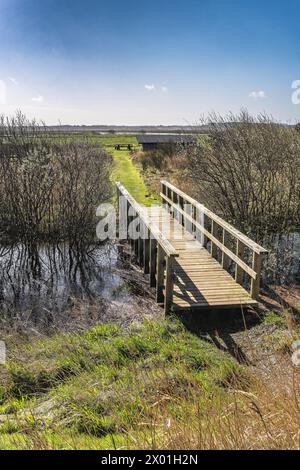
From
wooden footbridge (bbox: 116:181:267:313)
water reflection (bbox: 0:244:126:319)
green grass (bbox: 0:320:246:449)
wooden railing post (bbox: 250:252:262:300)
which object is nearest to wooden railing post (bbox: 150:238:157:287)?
wooden footbridge (bbox: 116:181:267:313)

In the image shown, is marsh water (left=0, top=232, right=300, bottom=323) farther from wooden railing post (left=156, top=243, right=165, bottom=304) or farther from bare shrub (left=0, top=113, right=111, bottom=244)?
wooden railing post (left=156, top=243, right=165, bottom=304)

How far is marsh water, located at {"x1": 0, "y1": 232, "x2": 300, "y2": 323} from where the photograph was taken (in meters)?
9.46

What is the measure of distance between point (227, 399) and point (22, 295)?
285 inches

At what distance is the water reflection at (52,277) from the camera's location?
9523 mm

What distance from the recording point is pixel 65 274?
38.1 feet

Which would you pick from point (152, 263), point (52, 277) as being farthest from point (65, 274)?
point (152, 263)

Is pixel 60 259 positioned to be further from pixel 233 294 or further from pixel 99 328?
pixel 233 294

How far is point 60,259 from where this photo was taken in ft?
42.3

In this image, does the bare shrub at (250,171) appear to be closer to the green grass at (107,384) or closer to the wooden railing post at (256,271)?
the wooden railing post at (256,271)

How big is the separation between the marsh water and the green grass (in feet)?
7.46

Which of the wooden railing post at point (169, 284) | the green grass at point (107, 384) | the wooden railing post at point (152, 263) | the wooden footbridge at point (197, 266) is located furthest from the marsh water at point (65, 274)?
the green grass at point (107, 384)

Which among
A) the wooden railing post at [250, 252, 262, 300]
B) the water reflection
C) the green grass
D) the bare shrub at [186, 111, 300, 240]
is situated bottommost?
the water reflection

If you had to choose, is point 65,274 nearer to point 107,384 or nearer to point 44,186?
point 44,186
